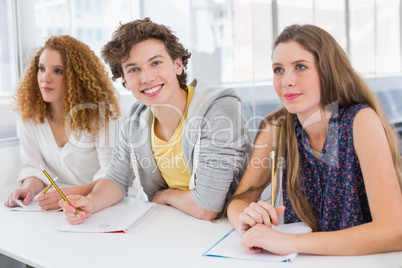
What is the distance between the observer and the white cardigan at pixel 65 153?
176cm

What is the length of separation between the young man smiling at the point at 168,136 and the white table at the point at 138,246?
79mm

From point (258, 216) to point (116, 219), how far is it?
0.46m

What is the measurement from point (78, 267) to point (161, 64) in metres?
0.71

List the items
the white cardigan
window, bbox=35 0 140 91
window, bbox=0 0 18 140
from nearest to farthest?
the white cardigan, window, bbox=0 0 18 140, window, bbox=35 0 140 91

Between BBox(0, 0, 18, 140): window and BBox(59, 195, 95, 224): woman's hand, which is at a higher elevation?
BBox(0, 0, 18, 140): window

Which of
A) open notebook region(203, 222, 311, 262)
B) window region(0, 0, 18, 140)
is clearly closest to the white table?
open notebook region(203, 222, 311, 262)

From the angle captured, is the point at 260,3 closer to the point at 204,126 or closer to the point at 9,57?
the point at 9,57

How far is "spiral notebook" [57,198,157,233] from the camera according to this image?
1.18 metres

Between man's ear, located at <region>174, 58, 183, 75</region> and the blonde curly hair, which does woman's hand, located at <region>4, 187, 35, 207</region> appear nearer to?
the blonde curly hair

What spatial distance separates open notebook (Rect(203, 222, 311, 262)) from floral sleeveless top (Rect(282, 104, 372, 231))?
3.7 inches

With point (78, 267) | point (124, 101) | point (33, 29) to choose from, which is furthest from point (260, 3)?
point (78, 267)

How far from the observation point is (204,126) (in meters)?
1.35

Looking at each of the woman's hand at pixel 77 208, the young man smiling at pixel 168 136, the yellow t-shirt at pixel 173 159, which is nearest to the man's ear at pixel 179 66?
the young man smiling at pixel 168 136

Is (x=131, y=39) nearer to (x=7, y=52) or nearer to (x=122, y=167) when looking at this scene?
(x=122, y=167)
